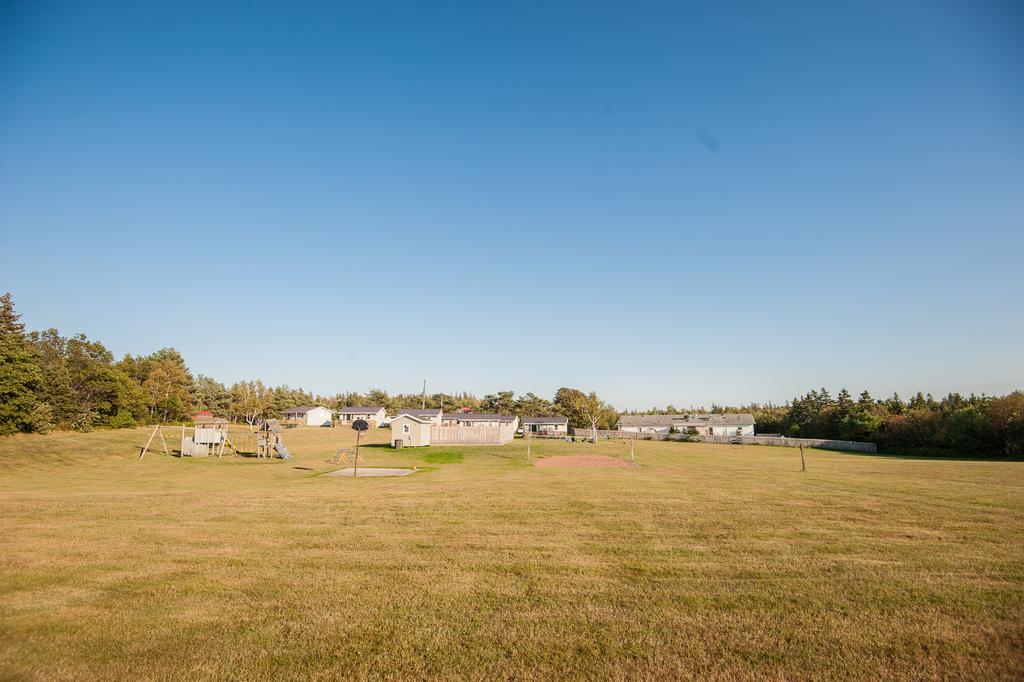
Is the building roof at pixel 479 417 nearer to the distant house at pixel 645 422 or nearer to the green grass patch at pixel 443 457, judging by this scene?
the distant house at pixel 645 422

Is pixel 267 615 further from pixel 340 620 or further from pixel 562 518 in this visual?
pixel 562 518

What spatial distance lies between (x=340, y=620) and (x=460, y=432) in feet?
147

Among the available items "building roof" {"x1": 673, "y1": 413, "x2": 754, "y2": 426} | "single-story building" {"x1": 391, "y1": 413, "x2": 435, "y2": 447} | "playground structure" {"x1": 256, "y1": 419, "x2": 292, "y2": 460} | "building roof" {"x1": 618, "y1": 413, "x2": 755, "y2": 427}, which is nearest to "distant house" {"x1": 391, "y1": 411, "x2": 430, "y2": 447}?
"single-story building" {"x1": 391, "y1": 413, "x2": 435, "y2": 447}

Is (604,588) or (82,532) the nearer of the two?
(604,588)

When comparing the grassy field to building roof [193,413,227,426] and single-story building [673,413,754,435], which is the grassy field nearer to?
building roof [193,413,227,426]

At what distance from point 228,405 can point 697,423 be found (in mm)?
109754

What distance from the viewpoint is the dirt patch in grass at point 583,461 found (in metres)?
34.3

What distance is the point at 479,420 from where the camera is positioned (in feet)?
265

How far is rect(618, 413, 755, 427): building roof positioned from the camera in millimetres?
99625

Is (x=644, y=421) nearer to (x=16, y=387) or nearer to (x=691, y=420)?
(x=691, y=420)

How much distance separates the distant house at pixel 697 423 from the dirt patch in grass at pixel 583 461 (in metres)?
55.9

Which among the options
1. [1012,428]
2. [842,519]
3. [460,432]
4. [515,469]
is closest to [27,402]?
[460,432]

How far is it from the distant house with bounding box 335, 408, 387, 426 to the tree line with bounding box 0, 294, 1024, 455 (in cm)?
1659

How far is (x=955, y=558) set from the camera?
9.82 meters
